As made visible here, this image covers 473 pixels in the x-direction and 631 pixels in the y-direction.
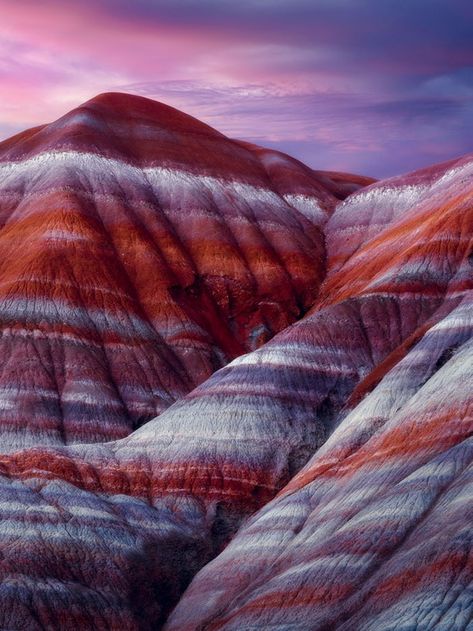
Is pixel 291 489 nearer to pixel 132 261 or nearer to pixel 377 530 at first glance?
pixel 377 530

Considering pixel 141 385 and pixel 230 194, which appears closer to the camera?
pixel 141 385

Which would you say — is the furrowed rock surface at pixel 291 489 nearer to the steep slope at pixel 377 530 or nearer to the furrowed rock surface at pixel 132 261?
the steep slope at pixel 377 530

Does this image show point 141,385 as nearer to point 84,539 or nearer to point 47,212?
point 47,212

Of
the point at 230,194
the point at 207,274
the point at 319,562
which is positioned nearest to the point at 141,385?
the point at 207,274

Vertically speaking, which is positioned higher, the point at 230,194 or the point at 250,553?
the point at 230,194

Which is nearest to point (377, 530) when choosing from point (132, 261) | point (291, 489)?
point (291, 489)

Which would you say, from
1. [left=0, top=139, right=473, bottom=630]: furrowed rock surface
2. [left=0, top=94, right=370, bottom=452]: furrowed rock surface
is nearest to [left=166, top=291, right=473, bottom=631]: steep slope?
[left=0, top=139, right=473, bottom=630]: furrowed rock surface
